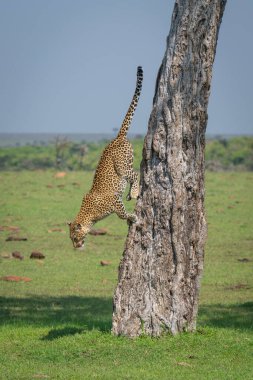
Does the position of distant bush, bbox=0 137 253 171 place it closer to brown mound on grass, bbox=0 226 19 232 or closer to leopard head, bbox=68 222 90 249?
brown mound on grass, bbox=0 226 19 232

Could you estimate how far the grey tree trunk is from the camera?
10.3 meters

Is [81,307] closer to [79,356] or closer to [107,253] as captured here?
[79,356]

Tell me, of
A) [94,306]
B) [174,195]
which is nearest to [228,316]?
[94,306]

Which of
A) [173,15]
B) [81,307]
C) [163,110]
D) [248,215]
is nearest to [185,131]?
[163,110]

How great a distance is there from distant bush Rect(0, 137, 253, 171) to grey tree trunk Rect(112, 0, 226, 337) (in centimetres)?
3667

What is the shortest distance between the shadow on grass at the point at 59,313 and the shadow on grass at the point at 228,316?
135 cm

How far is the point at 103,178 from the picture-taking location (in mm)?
12516

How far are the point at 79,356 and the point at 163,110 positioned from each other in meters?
2.84

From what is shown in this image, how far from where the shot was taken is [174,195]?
10.4m

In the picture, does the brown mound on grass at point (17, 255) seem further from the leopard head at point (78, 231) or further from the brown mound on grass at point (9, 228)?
the leopard head at point (78, 231)

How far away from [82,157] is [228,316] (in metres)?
38.5

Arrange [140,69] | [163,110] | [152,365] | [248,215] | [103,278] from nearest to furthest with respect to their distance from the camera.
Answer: [152,365] → [163,110] → [140,69] → [103,278] → [248,215]

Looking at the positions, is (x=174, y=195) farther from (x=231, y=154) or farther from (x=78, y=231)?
(x=231, y=154)

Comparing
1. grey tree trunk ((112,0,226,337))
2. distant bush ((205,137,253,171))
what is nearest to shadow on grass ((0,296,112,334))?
grey tree trunk ((112,0,226,337))
